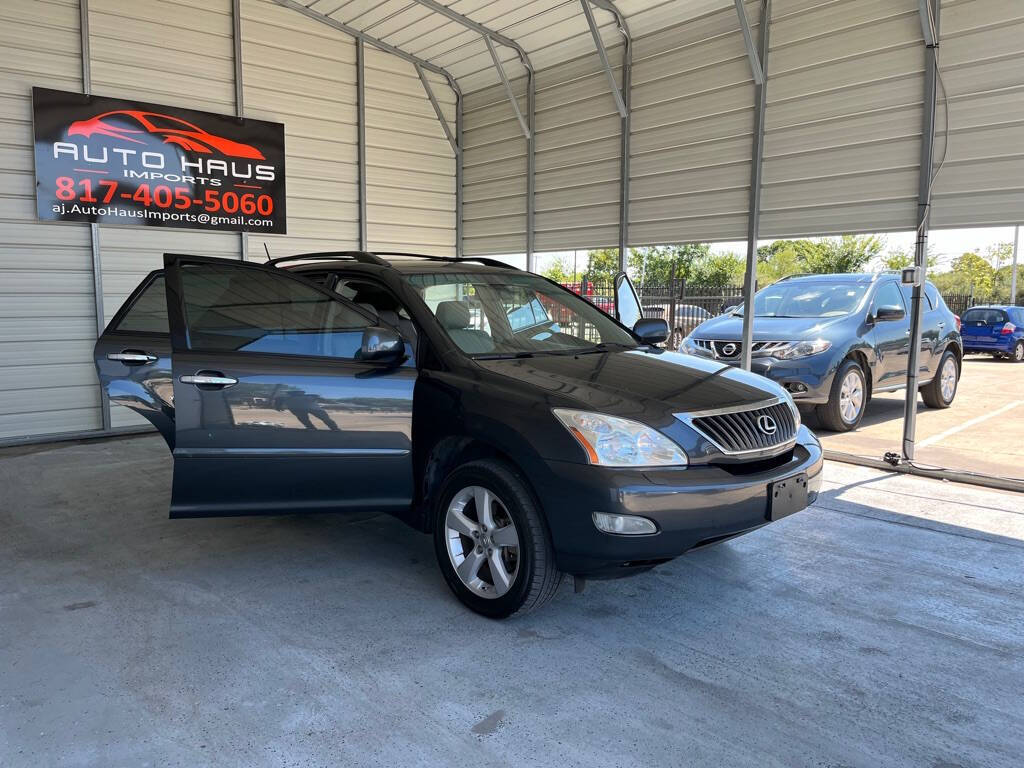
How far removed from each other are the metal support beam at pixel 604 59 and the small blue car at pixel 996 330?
1056cm

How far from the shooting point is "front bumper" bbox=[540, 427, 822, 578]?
286 cm

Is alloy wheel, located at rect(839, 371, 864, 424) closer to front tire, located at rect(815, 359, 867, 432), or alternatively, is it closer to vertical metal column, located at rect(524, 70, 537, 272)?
front tire, located at rect(815, 359, 867, 432)

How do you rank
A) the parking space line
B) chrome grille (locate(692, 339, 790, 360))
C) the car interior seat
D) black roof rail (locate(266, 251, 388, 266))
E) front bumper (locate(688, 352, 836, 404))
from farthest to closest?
chrome grille (locate(692, 339, 790, 360)) < the parking space line < front bumper (locate(688, 352, 836, 404)) < black roof rail (locate(266, 251, 388, 266)) < the car interior seat

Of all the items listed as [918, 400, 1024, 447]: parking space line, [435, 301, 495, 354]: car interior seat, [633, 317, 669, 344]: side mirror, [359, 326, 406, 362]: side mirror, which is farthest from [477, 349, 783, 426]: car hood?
[918, 400, 1024, 447]: parking space line

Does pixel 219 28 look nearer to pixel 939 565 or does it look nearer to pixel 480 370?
pixel 480 370

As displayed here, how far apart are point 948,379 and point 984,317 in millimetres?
8217

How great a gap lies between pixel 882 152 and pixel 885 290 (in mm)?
2286

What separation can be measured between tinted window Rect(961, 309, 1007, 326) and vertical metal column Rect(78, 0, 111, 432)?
15.4 m

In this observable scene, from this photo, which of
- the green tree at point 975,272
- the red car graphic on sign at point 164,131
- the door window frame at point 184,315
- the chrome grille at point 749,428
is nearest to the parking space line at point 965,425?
the chrome grille at point 749,428

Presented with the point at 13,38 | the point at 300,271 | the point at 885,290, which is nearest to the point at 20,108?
the point at 13,38

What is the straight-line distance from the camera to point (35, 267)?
23.8ft

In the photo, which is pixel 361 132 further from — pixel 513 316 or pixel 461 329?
pixel 461 329

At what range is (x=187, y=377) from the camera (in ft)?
11.2

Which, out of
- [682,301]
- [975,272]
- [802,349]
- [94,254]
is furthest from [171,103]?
[975,272]
